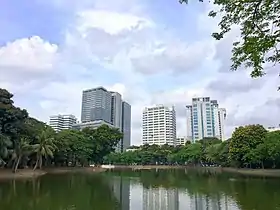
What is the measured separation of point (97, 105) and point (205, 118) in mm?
43640

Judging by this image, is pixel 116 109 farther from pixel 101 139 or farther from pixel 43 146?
pixel 43 146

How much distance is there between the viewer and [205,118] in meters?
140

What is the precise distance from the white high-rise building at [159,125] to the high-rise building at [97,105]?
22.5 metres

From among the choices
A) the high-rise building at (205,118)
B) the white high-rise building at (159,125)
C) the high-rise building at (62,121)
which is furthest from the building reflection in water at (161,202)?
the white high-rise building at (159,125)

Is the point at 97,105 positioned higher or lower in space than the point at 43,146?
higher

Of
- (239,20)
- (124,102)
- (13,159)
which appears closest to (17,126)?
(13,159)

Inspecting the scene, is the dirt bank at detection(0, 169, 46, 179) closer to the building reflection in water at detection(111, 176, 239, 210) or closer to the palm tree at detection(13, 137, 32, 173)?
the palm tree at detection(13, 137, 32, 173)

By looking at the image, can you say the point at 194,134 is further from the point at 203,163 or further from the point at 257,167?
the point at 257,167

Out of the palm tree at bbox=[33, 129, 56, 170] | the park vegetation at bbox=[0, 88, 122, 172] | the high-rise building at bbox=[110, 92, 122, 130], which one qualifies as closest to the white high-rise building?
the high-rise building at bbox=[110, 92, 122, 130]

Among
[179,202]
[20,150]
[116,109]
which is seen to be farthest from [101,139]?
[116,109]

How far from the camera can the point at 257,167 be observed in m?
62.1

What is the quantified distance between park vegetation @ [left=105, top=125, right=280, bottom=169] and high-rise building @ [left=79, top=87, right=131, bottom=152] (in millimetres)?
17395

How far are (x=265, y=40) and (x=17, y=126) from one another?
126ft

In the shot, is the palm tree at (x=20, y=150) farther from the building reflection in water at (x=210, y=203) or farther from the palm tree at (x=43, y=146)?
the building reflection in water at (x=210, y=203)
